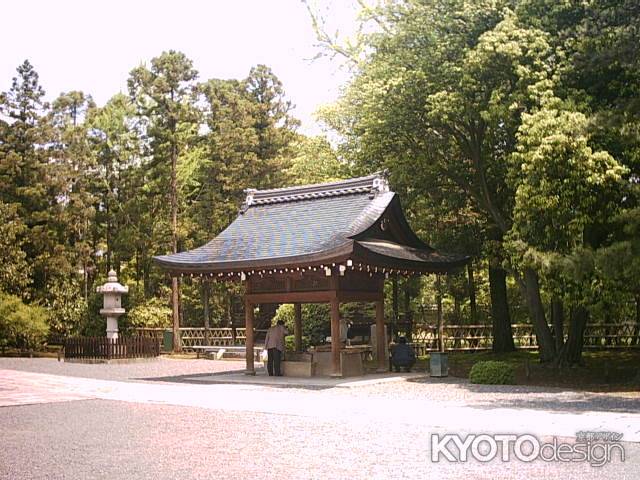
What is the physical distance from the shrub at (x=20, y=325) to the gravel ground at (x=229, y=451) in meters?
21.5

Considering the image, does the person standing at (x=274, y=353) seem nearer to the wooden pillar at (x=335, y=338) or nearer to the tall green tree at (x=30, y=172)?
the wooden pillar at (x=335, y=338)

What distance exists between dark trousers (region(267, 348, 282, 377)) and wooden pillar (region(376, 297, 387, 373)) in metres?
3.30

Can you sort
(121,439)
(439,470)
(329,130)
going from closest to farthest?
(439,470) < (121,439) < (329,130)

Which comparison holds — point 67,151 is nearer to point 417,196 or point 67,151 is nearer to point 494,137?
point 417,196

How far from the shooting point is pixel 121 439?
11.0 meters

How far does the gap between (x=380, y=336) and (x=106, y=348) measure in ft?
39.1

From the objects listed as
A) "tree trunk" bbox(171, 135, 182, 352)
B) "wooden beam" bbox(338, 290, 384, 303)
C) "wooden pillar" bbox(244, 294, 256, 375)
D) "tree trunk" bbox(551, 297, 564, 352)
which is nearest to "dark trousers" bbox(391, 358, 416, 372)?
"wooden beam" bbox(338, 290, 384, 303)

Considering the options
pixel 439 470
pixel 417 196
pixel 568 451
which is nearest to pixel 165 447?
pixel 439 470

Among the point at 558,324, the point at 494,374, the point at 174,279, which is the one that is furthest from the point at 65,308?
the point at 494,374

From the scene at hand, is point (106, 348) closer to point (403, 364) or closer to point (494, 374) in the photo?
point (403, 364)

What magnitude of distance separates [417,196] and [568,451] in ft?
60.7

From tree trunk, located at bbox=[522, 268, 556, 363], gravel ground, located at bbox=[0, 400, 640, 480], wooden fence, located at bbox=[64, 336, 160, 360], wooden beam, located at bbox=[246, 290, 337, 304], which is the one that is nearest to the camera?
gravel ground, located at bbox=[0, 400, 640, 480]

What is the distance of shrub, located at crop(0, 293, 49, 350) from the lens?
111 feet

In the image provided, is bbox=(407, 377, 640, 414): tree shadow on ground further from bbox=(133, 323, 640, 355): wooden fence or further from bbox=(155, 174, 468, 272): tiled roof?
bbox=(133, 323, 640, 355): wooden fence
